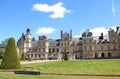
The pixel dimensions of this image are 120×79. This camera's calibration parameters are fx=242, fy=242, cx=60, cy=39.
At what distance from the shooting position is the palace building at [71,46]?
78775mm

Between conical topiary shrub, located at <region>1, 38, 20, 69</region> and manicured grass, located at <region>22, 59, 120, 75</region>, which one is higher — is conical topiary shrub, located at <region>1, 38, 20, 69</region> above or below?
above

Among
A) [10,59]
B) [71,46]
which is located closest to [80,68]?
[10,59]

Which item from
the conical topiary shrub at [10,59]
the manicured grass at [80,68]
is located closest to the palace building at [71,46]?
the manicured grass at [80,68]

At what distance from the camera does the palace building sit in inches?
3101

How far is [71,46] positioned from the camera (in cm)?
8644

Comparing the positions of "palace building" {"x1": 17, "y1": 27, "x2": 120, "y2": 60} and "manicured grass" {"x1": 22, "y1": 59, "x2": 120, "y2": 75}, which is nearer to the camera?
"manicured grass" {"x1": 22, "y1": 59, "x2": 120, "y2": 75}

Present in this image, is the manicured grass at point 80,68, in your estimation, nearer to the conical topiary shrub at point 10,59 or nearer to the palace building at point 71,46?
the conical topiary shrub at point 10,59

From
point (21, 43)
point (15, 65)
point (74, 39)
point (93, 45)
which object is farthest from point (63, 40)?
point (15, 65)

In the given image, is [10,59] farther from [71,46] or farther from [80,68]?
[71,46]

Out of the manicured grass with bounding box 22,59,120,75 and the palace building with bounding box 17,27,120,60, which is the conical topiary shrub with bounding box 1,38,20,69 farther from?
the palace building with bounding box 17,27,120,60

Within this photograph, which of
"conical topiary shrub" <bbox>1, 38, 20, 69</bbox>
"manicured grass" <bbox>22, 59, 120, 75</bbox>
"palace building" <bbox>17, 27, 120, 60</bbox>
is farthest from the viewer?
"palace building" <bbox>17, 27, 120, 60</bbox>

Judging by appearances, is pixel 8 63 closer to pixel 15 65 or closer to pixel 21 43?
pixel 15 65

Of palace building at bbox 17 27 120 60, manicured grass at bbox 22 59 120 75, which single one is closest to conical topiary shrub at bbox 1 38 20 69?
manicured grass at bbox 22 59 120 75

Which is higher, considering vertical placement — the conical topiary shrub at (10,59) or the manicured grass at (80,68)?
the conical topiary shrub at (10,59)
